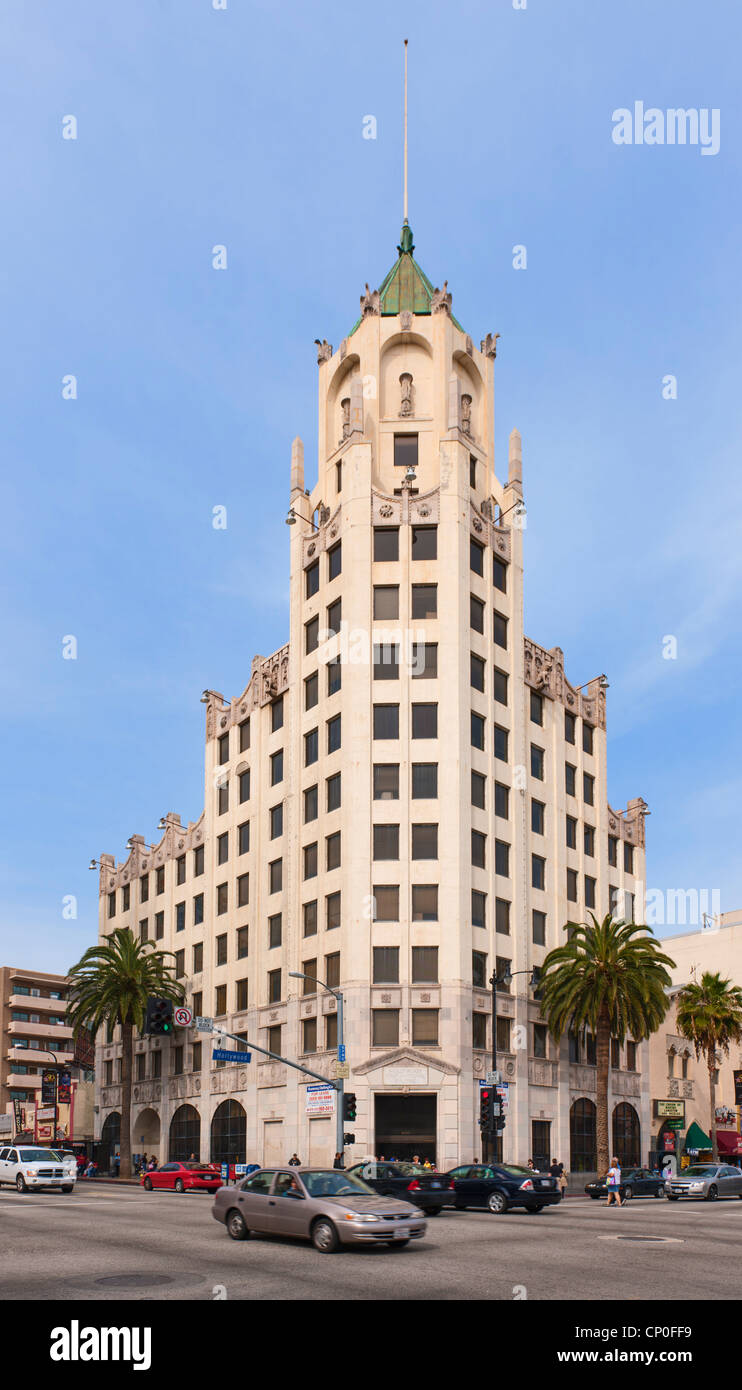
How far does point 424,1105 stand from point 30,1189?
19512 millimetres

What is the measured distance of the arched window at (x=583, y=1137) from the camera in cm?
6762

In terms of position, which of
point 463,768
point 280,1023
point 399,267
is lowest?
point 280,1023

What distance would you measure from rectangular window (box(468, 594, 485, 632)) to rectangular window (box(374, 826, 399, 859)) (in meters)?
11.7

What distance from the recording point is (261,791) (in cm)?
7381

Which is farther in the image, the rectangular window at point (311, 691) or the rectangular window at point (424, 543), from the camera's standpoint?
the rectangular window at point (311, 691)

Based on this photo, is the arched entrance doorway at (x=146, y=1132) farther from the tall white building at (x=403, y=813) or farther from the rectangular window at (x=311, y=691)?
the rectangular window at (x=311, y=691)

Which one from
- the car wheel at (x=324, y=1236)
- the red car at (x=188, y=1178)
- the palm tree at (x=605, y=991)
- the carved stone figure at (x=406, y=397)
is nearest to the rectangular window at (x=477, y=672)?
the palm tree at (x=605, y=991)

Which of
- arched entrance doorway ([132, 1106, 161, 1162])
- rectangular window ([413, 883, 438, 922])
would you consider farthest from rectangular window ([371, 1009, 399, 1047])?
arched entrance doorway ([132, 1106, 161, 1162])

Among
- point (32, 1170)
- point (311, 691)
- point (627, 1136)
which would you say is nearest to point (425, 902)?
point (311, 691)

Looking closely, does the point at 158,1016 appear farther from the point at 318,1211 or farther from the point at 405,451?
the point at 405,451

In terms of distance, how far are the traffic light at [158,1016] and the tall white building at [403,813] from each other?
2146 cm

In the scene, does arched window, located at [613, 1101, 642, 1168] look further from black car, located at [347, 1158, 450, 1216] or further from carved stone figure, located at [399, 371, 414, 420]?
carved stone figure, located at [399, 371, 414, 420]
